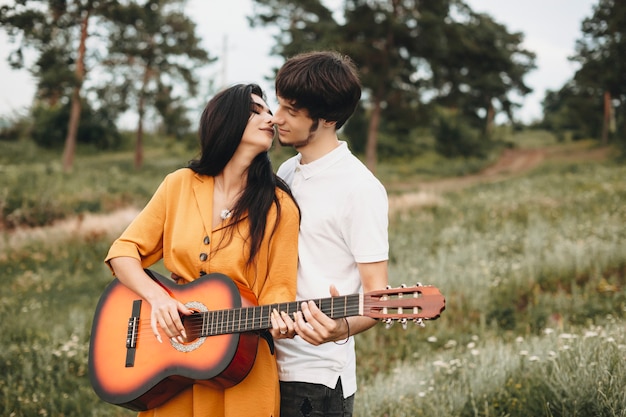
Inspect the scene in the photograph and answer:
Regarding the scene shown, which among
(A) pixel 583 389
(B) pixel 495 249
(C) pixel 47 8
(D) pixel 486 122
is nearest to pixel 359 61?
(C) pixel 47 8

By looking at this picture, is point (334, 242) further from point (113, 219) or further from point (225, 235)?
point (113, 219)

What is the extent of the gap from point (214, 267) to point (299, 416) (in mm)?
718

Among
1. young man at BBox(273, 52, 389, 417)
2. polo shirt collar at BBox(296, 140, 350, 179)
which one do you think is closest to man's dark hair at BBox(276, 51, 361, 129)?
young man at BBox(273, 52, 389, 417)

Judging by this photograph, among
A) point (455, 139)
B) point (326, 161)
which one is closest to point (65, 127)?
point (455, 139)

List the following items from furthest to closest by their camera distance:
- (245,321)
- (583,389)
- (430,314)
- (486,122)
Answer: (486,122) < (583,389) < (245,321) < (430,314)

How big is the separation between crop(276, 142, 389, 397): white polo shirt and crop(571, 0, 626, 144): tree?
26.8 m

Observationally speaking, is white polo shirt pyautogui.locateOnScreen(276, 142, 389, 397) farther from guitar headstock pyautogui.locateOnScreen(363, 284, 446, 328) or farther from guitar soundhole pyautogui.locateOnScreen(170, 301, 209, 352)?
guitar soundhole pyautogui.locateOnScreen(170, 301, 209, 352)

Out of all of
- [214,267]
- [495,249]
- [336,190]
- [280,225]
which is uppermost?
[336,190]

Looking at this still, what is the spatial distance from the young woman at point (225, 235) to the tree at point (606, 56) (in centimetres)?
2686

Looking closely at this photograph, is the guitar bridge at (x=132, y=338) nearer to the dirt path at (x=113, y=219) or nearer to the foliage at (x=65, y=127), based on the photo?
the dirt path at (x=113, y=219)

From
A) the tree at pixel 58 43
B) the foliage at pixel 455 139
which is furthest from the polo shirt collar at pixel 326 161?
the foliage at pixel 455 139

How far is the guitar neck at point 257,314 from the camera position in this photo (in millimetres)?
1996

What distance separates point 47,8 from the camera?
61.7 feet

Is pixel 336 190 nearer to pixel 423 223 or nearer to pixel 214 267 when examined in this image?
pixel 214 267
